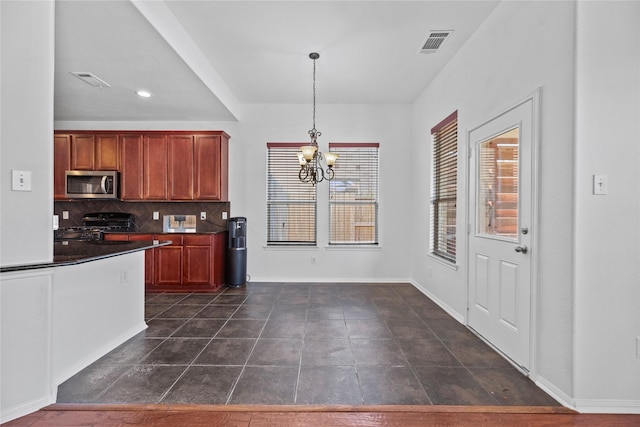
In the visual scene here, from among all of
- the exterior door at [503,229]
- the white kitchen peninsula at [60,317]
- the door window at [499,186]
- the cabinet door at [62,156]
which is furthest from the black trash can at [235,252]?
the door window at [499,186]

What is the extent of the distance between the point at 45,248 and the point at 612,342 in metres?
3.66

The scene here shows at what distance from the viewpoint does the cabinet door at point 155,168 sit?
16.0 feet

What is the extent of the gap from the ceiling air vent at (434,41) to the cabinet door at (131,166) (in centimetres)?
442

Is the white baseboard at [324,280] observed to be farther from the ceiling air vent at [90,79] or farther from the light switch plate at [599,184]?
the light switch plate at [599,184]

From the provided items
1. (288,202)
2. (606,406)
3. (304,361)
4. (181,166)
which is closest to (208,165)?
(181,166)

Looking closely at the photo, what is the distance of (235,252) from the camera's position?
484 cm

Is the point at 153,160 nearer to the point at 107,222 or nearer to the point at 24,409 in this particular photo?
the point at 107,222

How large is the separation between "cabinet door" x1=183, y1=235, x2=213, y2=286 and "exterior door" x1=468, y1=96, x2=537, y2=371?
11.9 ft

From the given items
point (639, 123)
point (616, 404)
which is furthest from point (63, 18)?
point (616, 404)

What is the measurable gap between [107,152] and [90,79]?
1.66 m

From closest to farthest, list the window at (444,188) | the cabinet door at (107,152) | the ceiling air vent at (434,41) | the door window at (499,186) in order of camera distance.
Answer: the door window at (499,186) < the ceiling air vent at (434,41) < the window at (444,188) < the cabinet door at (107,152)

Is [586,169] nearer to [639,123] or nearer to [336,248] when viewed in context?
[639,123]

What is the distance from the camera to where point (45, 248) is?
1.97 meters

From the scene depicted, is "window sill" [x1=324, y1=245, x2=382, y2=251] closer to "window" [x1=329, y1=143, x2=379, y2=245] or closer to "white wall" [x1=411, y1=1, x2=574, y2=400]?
"window" [x1=329, y1=143, x2=379, y2=245]
